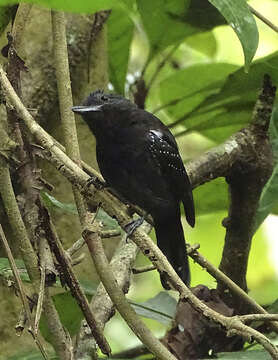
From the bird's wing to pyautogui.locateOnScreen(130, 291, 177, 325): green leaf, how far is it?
0.32m

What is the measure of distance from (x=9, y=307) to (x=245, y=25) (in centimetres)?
108

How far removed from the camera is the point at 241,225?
7.29 feet

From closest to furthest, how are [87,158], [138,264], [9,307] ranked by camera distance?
[9,307], [87,158], [138,264]

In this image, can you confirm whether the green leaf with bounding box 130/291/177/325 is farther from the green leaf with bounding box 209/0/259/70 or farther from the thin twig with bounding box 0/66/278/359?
the green leaf with bounding box 209/0/259/70

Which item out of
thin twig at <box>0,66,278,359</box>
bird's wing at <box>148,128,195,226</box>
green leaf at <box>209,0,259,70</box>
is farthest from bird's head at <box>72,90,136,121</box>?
green leaf at <box>209,0,259,70</box>

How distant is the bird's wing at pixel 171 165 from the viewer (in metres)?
2.30

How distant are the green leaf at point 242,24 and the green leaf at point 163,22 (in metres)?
0.75

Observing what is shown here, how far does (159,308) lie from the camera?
203 cm

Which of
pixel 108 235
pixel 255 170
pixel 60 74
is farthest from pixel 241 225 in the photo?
pixel 60 74

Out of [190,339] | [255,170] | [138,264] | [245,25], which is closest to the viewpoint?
[245,25]

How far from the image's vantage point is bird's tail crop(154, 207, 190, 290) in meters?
2.28

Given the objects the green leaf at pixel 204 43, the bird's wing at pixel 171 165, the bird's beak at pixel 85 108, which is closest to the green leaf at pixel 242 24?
the bird's beak at pixel 85 108

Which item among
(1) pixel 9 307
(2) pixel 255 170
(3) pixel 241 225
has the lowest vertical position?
(1) pixel 9 307

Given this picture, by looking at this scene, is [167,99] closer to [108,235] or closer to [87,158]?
[87,158]
